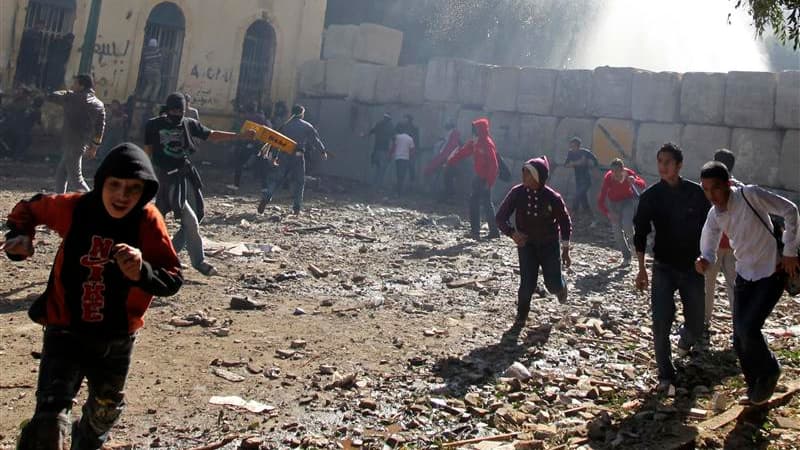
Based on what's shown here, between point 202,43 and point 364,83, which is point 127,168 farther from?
point 202,43

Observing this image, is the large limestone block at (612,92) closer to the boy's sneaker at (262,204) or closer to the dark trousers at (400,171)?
the dark trousers at (400,171)

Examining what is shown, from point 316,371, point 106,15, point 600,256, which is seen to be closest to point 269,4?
point 106,15

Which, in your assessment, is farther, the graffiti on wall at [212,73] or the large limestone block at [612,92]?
the graffiti on wall at [212,73]

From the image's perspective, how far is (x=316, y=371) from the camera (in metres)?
5.15

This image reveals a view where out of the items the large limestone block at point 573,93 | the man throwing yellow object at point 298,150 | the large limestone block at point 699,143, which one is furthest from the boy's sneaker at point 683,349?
Result: the large limestone block at point 573,93

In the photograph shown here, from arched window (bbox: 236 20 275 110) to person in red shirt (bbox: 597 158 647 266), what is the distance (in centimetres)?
1269

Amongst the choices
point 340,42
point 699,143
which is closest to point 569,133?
point 699,143

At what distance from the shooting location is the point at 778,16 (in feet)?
18.1

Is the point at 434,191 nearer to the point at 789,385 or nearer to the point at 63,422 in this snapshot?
the point at 789,385

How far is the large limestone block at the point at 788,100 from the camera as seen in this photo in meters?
12.2

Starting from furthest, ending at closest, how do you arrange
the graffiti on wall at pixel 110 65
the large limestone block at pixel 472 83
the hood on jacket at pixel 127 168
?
the graffiti on wall at pixel 110 65 → the large limestone block at pixel 472 83 → the hood on jacket at pixel 127 168

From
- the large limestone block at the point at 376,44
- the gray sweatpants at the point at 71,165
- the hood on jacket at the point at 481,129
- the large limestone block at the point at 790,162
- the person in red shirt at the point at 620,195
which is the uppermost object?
the large limestone block at the point at 376,44

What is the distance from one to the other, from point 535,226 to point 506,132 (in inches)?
401

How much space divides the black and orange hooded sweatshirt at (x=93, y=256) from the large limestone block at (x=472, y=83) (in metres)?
14.3
